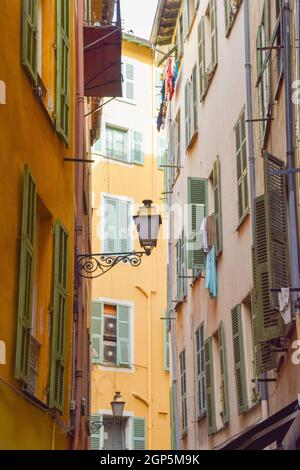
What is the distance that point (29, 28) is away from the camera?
32.1 ft

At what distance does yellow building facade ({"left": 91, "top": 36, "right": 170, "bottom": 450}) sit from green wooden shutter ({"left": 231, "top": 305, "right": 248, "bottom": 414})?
39.8 feet

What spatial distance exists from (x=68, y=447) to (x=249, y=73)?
5855 mm

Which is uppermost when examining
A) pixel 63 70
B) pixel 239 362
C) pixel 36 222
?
pixel 63 70

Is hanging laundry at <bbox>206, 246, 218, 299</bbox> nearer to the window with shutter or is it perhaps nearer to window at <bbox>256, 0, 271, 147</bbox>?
the window with shutter

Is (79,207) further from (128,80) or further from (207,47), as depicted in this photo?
(128,80)

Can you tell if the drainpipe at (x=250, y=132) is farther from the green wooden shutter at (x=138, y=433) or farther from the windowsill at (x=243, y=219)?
the green wooden shutter at (x=138, y=433)

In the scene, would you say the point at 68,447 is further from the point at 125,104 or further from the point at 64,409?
the point at 125,104

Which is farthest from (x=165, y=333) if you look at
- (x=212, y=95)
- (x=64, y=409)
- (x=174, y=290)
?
(x=64, y=409)

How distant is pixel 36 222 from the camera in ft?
35.0

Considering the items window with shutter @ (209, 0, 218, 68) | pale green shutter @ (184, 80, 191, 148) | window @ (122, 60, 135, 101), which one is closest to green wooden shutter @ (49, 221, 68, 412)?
window with shutter @ (209, 0, 218, 68)

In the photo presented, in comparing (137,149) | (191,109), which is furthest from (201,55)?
(137,149)

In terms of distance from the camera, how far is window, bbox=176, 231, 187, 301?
2131 cm

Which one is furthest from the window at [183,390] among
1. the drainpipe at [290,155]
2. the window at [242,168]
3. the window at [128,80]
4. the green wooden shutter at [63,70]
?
the window at [128,80]

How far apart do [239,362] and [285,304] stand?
4508mm
